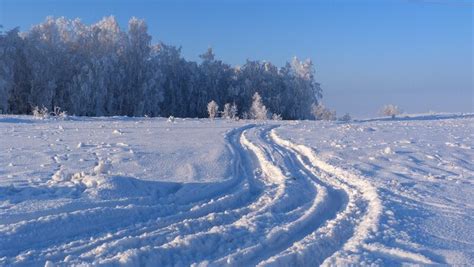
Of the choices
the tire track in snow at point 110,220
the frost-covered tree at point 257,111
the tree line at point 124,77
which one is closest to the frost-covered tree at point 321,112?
the tree line at point 124,77

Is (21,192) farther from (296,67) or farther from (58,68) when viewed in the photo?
(296,67)

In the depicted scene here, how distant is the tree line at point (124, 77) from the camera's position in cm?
3862

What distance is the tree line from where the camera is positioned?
38.6 m

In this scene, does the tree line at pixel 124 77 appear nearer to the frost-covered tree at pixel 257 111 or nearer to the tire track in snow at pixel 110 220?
the frost-covered tree at pixel 257 111

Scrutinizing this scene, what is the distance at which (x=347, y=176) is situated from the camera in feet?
31.1

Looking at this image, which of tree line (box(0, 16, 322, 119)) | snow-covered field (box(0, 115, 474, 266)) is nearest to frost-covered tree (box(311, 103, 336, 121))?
tree line (box(0, 16, 322, 119))

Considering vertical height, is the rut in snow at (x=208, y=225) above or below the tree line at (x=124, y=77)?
below

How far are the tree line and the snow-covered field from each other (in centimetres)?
2715

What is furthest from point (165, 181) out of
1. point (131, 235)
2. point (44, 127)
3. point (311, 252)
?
point (44, 127)

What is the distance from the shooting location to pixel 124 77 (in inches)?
1690

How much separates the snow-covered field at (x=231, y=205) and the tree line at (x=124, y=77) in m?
27.1

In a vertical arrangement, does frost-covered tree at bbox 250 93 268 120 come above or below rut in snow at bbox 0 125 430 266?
above

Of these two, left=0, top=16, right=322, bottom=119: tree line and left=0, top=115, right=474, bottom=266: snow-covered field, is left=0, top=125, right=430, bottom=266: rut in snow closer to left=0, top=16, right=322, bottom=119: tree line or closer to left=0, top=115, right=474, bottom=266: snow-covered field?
left=0, top=115, right=474, bottom=266: snow-covered field

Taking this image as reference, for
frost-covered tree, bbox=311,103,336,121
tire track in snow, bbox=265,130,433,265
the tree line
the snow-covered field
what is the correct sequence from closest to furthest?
tire track in snow, bbox=265,130,433,265, the snow-covered field, the tree line, frost-covered tree, bbox=311,103,336,121
